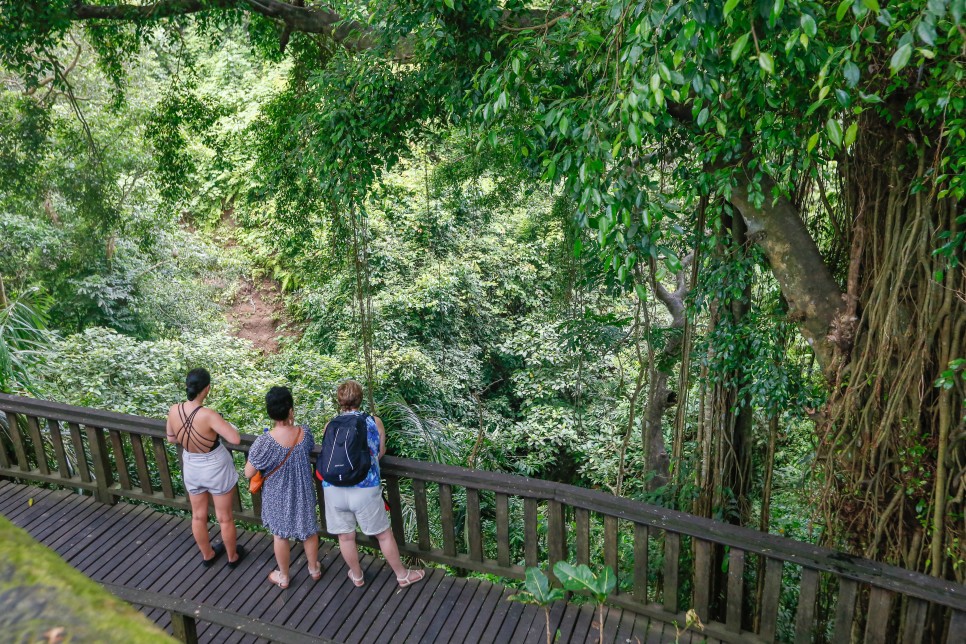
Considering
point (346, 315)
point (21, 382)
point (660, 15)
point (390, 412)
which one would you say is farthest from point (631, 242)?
point (346, 315)

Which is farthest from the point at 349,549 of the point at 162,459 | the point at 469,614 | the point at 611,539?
the point at 162,459

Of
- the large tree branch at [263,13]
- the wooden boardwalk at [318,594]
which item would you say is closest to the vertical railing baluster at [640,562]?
the wooden boardwalk at [318,594]

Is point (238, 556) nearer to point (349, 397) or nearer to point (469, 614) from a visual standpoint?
point (349, 397)

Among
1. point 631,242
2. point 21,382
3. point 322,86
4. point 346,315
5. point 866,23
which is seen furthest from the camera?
point 346,315

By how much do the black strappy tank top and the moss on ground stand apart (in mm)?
2773

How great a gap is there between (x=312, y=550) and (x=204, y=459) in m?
0.72

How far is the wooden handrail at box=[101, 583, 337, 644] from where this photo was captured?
290 cm

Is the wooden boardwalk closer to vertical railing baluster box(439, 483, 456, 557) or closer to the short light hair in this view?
vertical railing baluster box(439, 483, 456, 557)

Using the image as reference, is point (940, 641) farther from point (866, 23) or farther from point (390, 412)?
point (390, 412)

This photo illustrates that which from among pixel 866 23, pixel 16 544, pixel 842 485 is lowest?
pixel 842 485

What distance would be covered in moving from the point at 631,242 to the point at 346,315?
8291 millimetres

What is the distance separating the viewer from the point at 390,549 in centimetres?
337

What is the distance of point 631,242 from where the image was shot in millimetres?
2504

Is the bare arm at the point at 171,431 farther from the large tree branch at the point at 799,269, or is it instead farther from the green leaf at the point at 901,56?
the green leaf at the point at 901,56
